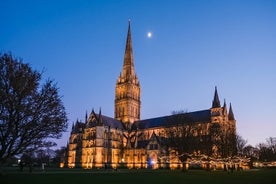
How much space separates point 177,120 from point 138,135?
4086 cm

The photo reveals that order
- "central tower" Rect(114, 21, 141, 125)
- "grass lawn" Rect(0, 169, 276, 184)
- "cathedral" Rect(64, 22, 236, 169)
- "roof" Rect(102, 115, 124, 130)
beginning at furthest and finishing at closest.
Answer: "central tower" Rect(114, 21, 141, 125), "roof" Rect(102, 115, 124, 130), "cathedral" Rect(64, 22, 236, 169), "grass lawn" Rect(0, 169, 276, 184)

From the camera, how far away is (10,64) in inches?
1109

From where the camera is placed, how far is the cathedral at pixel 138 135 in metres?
68.0

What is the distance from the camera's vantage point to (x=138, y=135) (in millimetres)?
107062

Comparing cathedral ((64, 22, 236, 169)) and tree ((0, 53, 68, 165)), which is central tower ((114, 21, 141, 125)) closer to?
cathedral ((64, 22, 236, 169))

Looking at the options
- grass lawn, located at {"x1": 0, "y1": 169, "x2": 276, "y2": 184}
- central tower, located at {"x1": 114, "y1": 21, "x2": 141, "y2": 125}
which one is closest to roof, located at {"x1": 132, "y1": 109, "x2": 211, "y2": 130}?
central tower, located at {"x1": 114, "y1": 21, "x2": 141, "y2": 125}

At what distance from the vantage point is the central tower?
4469 inches

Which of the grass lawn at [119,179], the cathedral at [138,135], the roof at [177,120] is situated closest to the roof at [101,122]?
the cathedral at [138,135]

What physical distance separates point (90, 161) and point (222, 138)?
4559 cm

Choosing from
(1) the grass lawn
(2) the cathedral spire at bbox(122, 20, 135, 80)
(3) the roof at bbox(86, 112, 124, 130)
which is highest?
(2) the cathedral spire at bbox(122, 20, 135, 80)

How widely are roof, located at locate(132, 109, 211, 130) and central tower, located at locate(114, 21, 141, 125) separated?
5046 mm

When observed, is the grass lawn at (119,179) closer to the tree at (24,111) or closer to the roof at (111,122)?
the tree at (24,111)

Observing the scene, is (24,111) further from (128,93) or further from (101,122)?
(128,93)

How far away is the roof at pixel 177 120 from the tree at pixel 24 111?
139 feet
